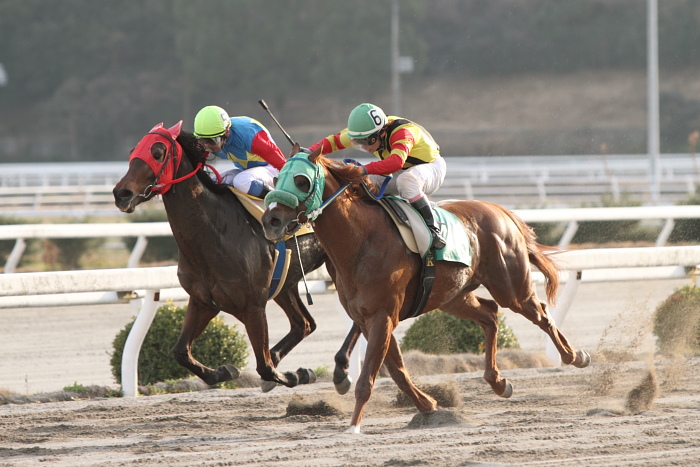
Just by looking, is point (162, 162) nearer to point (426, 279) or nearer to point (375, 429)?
point (426, 279)

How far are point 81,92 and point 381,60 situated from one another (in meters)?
13.5

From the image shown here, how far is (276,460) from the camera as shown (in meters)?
4.04

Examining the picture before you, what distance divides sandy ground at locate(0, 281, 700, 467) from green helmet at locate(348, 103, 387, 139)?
1.38 meters

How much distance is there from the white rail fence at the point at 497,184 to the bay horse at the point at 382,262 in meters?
12.8

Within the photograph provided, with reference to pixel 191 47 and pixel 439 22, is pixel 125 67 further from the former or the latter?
pixel 439 22

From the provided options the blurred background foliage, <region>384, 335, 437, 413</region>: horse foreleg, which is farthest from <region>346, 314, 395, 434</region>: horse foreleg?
the blurred background foliage

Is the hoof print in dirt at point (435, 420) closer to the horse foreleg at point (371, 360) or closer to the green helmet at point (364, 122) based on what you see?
the horse foreleg at point (371, 360)

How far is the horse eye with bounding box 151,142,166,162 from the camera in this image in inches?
201

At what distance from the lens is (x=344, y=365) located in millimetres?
5617

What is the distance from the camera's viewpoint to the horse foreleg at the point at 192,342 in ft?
17.6


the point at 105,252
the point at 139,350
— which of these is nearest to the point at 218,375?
the point at 139,350

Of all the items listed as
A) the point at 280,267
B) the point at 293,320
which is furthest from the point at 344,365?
the point at 280,267

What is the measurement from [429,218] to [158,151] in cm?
135

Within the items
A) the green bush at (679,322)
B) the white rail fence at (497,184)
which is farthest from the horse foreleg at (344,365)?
the white rail fence at (497,184)
